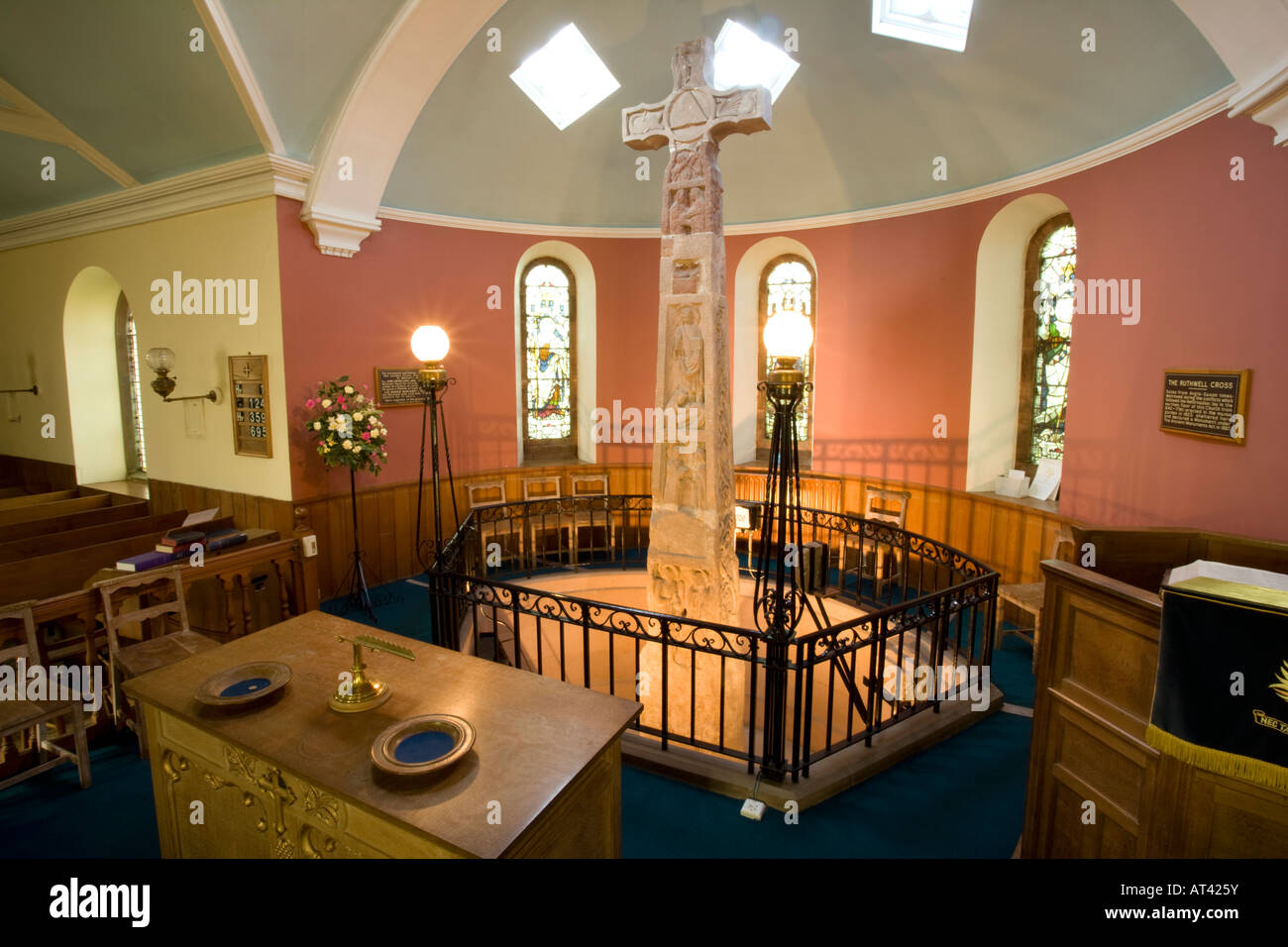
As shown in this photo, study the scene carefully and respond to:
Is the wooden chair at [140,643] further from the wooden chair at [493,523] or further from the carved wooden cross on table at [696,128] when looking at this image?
the carved wooden cross on table at [696,128]

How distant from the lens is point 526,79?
7.17 meters

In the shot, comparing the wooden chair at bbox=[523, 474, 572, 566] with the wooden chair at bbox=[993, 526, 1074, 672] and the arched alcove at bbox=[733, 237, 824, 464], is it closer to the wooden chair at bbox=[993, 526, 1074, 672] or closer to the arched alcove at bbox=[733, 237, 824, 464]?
the arched alcove at bbox=[733, 237, 824, 464]

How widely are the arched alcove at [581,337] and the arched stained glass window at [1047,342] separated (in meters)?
5.29

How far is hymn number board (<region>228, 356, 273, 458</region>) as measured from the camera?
6500 millimetres

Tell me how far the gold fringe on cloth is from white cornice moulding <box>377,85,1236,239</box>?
3801 mm

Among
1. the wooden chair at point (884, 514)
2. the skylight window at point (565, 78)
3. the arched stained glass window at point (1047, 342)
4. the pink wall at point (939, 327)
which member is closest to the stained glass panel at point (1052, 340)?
the arched stained glass window at point (1047, 342)

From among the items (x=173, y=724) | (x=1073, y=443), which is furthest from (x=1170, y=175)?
(x=173, y=724)

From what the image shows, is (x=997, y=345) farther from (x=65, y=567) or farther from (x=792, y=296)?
Result: (x=65, y=567)

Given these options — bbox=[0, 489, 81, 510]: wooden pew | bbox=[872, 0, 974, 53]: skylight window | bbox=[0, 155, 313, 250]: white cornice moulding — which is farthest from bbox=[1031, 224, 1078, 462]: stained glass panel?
bbox=[0, 489, 81, 510]: wooden pew

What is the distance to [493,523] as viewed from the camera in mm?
7727

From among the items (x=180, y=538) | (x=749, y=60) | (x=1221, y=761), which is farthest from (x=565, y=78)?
(x=1221, y=761)

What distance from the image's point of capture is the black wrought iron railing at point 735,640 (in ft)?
12.2

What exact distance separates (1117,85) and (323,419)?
7336 millimetres

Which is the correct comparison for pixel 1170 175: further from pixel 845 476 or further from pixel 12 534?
pixel 12 534
